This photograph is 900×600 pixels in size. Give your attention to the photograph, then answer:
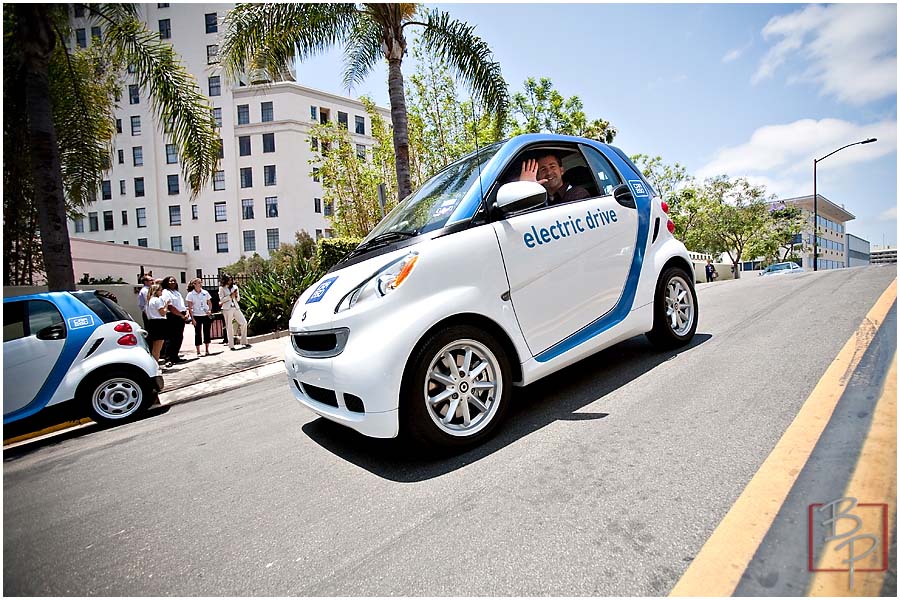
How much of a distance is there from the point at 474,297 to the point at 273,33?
884 cm

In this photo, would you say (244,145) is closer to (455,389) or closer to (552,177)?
(552,177)

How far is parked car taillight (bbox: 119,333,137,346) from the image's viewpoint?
Result: 483 cm

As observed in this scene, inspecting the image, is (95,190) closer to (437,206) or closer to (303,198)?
(437,206)

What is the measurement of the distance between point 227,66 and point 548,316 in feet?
30.2

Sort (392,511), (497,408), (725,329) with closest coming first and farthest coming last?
(392,511) < (497,408) < (725,329)

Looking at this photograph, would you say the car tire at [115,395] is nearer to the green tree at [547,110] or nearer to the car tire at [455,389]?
the car tire at [455,389]

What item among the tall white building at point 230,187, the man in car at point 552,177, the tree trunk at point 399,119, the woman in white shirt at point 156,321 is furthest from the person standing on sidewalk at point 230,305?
the tall white building at point 230,187

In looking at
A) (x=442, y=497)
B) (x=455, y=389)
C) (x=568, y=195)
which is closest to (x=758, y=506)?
(x=442, y=497)

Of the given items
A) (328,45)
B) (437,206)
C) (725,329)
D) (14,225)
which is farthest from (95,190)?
(725,329)

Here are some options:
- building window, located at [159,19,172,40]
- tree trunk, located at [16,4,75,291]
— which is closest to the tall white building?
building window, located at [159,19,172,40]

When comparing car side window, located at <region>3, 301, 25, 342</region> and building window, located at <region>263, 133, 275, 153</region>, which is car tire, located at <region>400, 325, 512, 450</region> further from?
building window, located at <region>263, 133, 275, 153</region>

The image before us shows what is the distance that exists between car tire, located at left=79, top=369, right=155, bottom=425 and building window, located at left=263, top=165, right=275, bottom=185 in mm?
40126

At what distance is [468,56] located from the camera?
952 centimetres

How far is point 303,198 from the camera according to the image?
1609 inches
